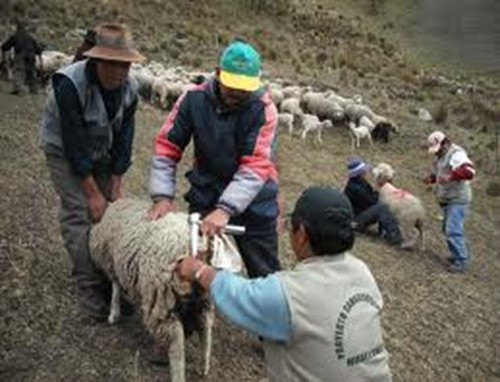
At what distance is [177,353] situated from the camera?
5062mm

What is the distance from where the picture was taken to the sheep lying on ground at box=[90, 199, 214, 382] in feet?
16.4

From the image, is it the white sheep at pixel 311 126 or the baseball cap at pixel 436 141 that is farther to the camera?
the white sheep at pixel 311 126

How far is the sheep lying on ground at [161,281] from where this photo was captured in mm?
4992

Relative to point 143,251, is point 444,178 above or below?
below

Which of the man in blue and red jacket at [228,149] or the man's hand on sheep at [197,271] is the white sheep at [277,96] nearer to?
the man in blue and red jacket at [228,149]

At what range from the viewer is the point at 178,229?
516cm

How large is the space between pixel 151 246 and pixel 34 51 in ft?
43.9

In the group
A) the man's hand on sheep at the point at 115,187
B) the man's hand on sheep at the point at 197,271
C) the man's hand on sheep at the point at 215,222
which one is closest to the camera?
the man's hand on sheep at the point at 197,271

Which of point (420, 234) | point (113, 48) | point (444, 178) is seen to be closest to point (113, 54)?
point (113, 48)

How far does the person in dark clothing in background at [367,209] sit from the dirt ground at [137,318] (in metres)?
0.27

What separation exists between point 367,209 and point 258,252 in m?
5.64

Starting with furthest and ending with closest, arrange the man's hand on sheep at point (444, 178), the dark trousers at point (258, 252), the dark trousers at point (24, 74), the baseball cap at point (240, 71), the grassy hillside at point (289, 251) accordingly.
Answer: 1. the dark trousers at point (24, 74)
2. the man's hand on sheep at point (444, 178)
3. the grassy hillside at point (289, 251)
4. the dark trousers at point (258, 252)
5. the baseball cap at point (240, 71)

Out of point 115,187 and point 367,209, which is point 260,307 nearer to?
point 115,187

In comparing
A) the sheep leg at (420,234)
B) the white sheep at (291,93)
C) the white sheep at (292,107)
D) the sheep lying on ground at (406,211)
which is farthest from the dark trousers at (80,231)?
the white sheep at (291,93)
